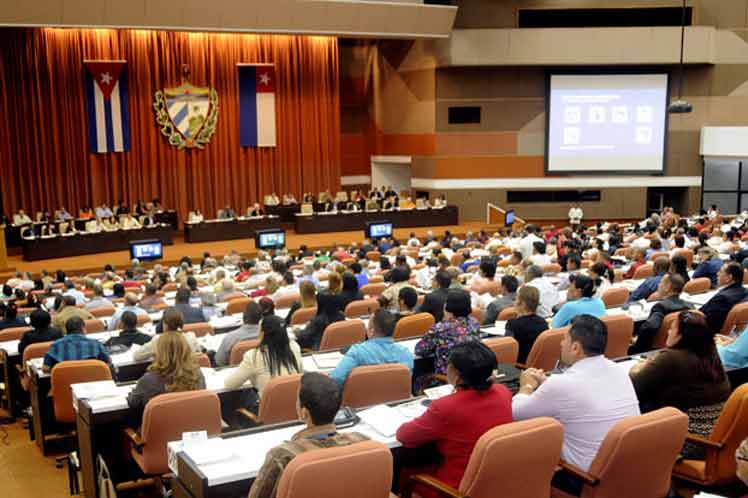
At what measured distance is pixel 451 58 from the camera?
70.8 feet

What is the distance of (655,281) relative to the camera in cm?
766

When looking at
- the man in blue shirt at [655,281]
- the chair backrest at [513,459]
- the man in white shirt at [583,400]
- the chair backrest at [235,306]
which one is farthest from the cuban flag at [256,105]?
the chair backrest at [513,459]

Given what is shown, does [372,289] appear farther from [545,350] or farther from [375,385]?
[375,385]

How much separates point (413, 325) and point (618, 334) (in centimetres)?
157

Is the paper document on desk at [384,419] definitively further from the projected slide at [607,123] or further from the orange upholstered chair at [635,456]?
the projected slide at [607,123]

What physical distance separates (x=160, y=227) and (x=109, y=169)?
11.3 feet

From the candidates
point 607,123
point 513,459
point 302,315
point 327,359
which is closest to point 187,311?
point 302,315

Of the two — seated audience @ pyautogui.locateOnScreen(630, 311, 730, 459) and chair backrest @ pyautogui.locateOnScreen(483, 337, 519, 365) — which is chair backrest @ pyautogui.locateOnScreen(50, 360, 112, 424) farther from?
seated audience @ pyautogui.locateOnScreen(630, 311, 730, 459)

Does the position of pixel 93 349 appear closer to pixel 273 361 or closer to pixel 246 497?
pixel 273 361

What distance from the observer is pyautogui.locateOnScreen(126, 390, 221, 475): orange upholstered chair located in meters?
4.21

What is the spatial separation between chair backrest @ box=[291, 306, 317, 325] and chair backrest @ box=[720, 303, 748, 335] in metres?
3.57

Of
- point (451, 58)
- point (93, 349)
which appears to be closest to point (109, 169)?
point (451, 58)

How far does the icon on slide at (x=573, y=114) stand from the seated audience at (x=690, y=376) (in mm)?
19088

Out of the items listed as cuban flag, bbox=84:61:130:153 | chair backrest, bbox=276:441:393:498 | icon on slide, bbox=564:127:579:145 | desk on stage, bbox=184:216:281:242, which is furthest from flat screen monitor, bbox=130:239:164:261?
chair backrest, bbox=276:441:393:498
